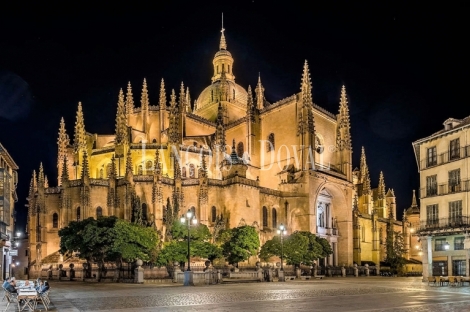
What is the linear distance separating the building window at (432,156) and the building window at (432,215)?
11.2 ft

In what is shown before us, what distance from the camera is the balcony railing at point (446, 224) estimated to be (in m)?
37.3

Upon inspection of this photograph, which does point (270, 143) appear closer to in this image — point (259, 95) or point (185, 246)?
point (259, 95)

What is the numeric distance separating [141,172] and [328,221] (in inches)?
955

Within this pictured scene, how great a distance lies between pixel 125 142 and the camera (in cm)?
5772

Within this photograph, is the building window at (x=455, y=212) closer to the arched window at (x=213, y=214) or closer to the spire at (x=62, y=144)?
the arched window at (x=213, y=214)

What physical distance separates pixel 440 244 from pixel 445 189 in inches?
174

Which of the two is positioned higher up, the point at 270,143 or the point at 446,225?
the point at 270,143

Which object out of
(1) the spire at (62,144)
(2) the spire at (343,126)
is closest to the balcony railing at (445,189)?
(2) the spire at (343,126)

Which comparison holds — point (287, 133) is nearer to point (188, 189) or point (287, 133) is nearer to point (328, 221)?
point (328, 221)

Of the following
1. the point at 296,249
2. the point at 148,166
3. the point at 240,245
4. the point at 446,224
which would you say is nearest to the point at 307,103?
the point at 148,166

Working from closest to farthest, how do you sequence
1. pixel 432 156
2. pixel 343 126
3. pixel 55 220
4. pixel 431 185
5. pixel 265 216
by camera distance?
1. pixel 431 185
2. pixel 432 156
3. pixel 55 220
4. pixel 265 216
5. pixel 343 126

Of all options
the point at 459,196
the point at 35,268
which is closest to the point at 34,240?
the point at 35,268

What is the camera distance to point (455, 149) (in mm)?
39781

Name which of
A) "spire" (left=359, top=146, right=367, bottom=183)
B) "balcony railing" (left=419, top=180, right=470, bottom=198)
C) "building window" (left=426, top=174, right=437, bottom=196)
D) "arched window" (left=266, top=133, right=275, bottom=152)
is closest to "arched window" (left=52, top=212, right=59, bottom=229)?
"arched window" (left=266, top=133, right=275, bottom=152)
